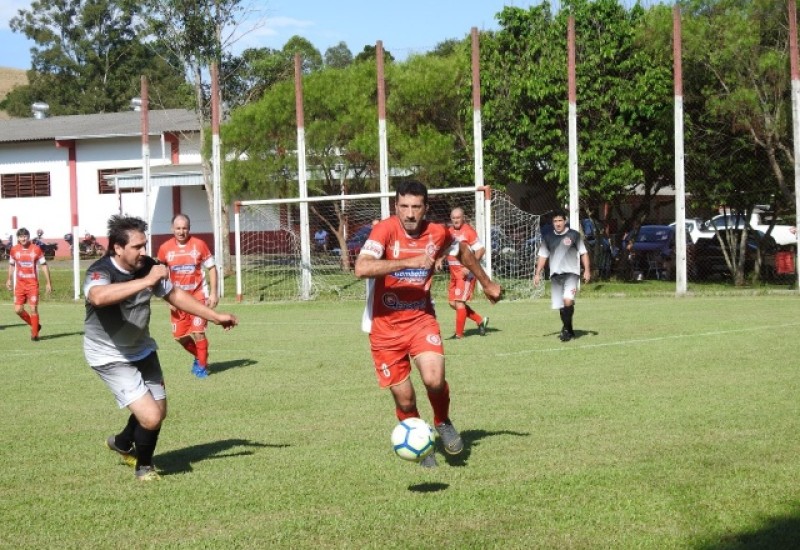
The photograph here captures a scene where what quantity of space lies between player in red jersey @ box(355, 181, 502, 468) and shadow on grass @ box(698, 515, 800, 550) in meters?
2.47

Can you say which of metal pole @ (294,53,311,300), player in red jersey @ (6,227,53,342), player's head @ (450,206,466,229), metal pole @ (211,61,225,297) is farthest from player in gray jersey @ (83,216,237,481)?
metal pole @ (211,61,225,297)

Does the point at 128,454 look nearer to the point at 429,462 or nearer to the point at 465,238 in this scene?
the point at 429,462

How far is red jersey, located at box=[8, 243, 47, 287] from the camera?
66.5 feet

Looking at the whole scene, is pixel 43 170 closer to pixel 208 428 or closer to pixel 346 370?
pixel 346 370

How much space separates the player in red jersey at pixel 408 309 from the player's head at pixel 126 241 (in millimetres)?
1577

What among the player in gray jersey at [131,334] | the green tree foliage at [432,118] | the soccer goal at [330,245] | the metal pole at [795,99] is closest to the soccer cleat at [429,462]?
the player in gray jersey at [131,334]

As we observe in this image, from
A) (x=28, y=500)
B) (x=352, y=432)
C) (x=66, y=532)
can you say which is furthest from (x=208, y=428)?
(x=66, y=532)

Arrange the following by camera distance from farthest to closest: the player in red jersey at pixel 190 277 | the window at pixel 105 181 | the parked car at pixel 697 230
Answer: the window at pixel 105 181, the parked car at pixel 697 230, the player in red jersey at pixel 190 277

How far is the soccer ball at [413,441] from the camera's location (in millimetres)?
7352

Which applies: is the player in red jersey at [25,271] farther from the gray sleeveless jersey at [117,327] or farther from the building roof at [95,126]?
the building roof at [95,126]

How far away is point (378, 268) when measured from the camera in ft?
25.1

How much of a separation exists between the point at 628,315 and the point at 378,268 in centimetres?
1408

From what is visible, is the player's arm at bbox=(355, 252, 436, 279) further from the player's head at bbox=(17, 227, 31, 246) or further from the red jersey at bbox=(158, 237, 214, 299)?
the player's head at bbox=(17, 227, 31, 246)

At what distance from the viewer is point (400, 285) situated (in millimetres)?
8250
